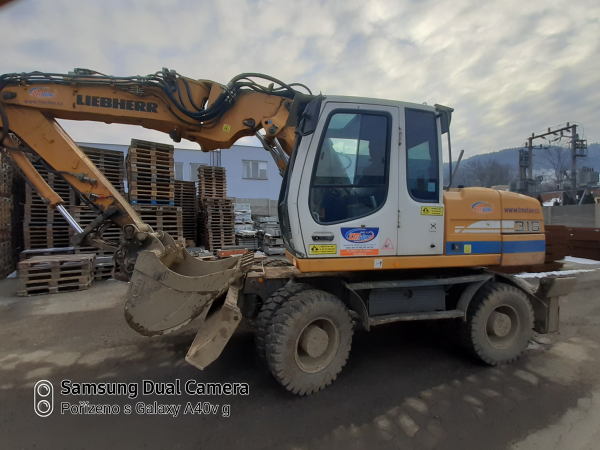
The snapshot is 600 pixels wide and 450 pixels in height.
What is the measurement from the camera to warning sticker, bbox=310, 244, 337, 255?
341 centimetres

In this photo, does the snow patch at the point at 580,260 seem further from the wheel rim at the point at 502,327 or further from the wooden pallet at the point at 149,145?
the wooden pallet at the point at 149,145

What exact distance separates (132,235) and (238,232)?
28.6 feet

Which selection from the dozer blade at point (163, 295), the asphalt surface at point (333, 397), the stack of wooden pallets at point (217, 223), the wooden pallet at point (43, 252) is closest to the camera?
the asphalt surface at point (333, 397)

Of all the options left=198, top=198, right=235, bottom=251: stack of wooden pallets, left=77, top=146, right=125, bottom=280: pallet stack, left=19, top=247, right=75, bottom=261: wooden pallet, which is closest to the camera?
left=19, top=247, right=75, bottom=261: wooden pallet

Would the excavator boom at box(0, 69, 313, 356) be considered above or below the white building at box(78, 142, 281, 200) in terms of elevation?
below

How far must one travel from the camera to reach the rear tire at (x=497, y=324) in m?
3.95

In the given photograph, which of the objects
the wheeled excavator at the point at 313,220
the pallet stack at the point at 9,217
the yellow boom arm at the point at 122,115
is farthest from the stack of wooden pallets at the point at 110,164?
the wheeled excavator at the point at 313,220

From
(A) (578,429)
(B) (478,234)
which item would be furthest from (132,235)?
(A) (578,429)

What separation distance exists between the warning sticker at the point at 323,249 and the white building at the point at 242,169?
17.7 metres

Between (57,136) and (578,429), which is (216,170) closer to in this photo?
(57,136)

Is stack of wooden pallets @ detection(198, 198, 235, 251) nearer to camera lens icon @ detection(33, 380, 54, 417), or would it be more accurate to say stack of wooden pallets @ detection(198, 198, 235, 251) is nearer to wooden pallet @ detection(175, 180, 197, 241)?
wooden pallet @ detection(175, 180, 197, 241)

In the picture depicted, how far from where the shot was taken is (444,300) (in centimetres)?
401

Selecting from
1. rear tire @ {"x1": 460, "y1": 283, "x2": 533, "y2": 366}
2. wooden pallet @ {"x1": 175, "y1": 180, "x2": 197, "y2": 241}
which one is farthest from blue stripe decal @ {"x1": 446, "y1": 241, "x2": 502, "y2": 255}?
wooden pallet @ {"x1": 175, "y1": 180, "x2": 197, "y2": 241}

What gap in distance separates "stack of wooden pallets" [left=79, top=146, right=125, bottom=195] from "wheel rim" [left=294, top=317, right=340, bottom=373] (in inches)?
331
